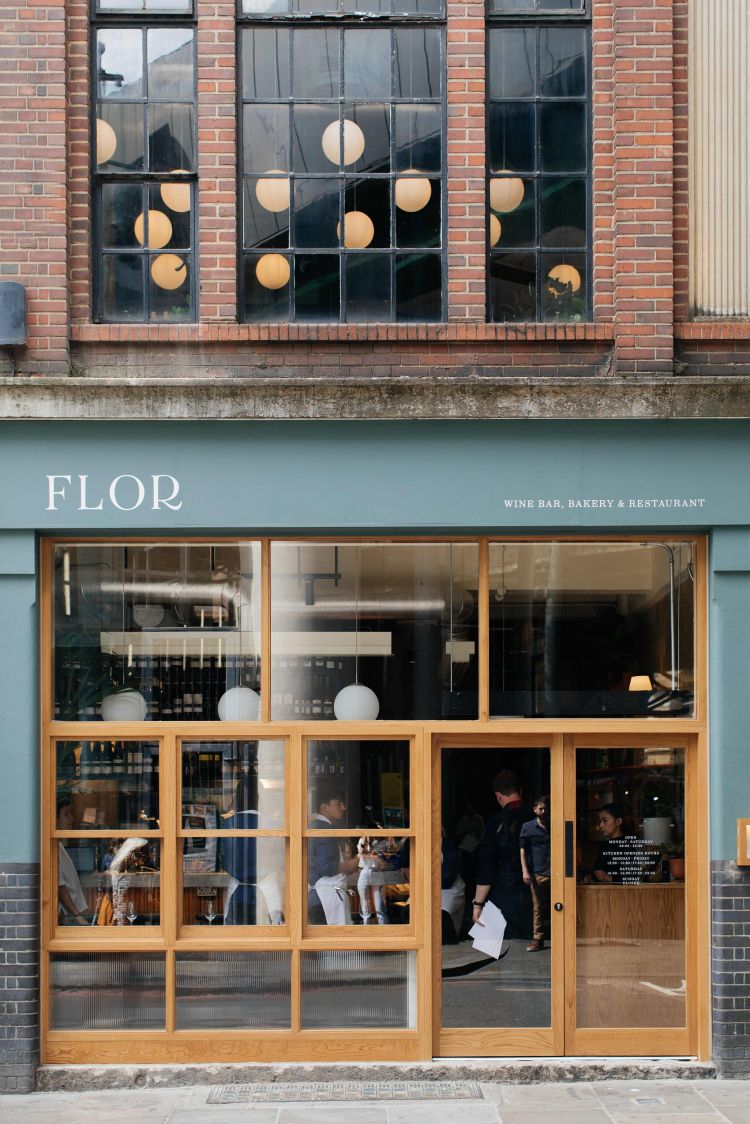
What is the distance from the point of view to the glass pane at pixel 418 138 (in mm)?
8219

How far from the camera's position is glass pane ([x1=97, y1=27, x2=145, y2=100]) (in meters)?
8.23

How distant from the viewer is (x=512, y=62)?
824 centimetres

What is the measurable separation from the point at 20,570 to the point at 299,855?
279cm

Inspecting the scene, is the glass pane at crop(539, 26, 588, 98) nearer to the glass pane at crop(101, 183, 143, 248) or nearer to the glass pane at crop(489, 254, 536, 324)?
the glass pane at crop(489, 254, 536, 324)

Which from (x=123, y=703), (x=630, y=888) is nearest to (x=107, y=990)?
(x=123, y=703)

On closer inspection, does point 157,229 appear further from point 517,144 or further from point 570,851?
point 570,851

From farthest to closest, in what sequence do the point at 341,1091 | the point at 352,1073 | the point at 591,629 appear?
the point at 591,629 → the point at 352,1073 → the point at 341,1091

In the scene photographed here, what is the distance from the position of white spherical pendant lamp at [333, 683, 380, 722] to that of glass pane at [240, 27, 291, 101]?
4385 millimetres

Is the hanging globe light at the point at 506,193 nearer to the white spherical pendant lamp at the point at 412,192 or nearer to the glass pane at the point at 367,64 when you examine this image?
the white spherical pendant lamp at the point at 412,192

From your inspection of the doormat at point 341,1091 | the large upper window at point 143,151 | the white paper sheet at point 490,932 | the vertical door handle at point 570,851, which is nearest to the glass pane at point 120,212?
the large upper window at point 143,151

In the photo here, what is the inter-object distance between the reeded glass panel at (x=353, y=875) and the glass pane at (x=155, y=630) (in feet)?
3.19

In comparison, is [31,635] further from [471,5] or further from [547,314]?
[471,5]

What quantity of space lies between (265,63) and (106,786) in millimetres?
5368

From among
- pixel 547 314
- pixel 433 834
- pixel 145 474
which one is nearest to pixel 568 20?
pixel 547 314
